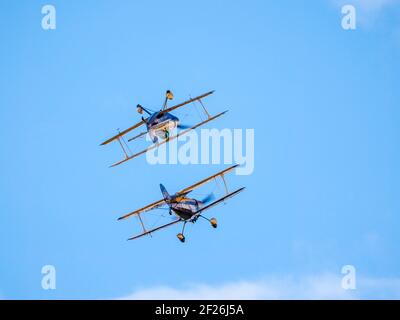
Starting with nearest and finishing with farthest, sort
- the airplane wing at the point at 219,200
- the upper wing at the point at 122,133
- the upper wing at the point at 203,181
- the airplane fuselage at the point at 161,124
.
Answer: the airplane wing at the point at 219,200 → the upper wing at the point at 203,181 → the airplane fuselage at the point at 161,124 → the upper wing at the point at 122,133

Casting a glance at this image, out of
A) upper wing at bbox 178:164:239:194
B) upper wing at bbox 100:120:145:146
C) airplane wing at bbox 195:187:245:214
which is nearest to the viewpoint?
airplane wing at bbox 195:187:245:214

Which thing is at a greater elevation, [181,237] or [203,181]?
[203,181]

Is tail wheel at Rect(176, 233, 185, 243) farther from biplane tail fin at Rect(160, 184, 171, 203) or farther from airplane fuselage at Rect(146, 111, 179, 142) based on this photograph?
airplane fuselage at Rect(146, 111, 179, 142)

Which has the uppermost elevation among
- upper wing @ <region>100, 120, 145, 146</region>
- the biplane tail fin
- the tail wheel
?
upper wing @ <region>100, 120, 145, 146</region>

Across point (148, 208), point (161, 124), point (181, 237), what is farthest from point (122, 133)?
point (181, 237)

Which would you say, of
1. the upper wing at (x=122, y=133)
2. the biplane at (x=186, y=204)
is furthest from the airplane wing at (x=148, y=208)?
the upper wing at (x=122, y=133)

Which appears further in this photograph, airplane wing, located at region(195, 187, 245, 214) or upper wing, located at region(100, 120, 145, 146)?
upper wing, located at region(100, 120, 145, 146)

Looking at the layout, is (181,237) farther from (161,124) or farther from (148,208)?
(161,124)

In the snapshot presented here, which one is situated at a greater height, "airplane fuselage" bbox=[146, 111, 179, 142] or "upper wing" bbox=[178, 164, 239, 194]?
"airplane fuselage" bbox=[146, 111, 179, 142]

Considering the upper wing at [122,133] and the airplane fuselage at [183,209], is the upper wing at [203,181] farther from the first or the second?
the upper wing at [122,133]

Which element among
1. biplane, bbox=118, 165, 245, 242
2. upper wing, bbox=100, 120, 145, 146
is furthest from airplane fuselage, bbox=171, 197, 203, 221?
upper wing, bbox=100, 120, 145, 146
